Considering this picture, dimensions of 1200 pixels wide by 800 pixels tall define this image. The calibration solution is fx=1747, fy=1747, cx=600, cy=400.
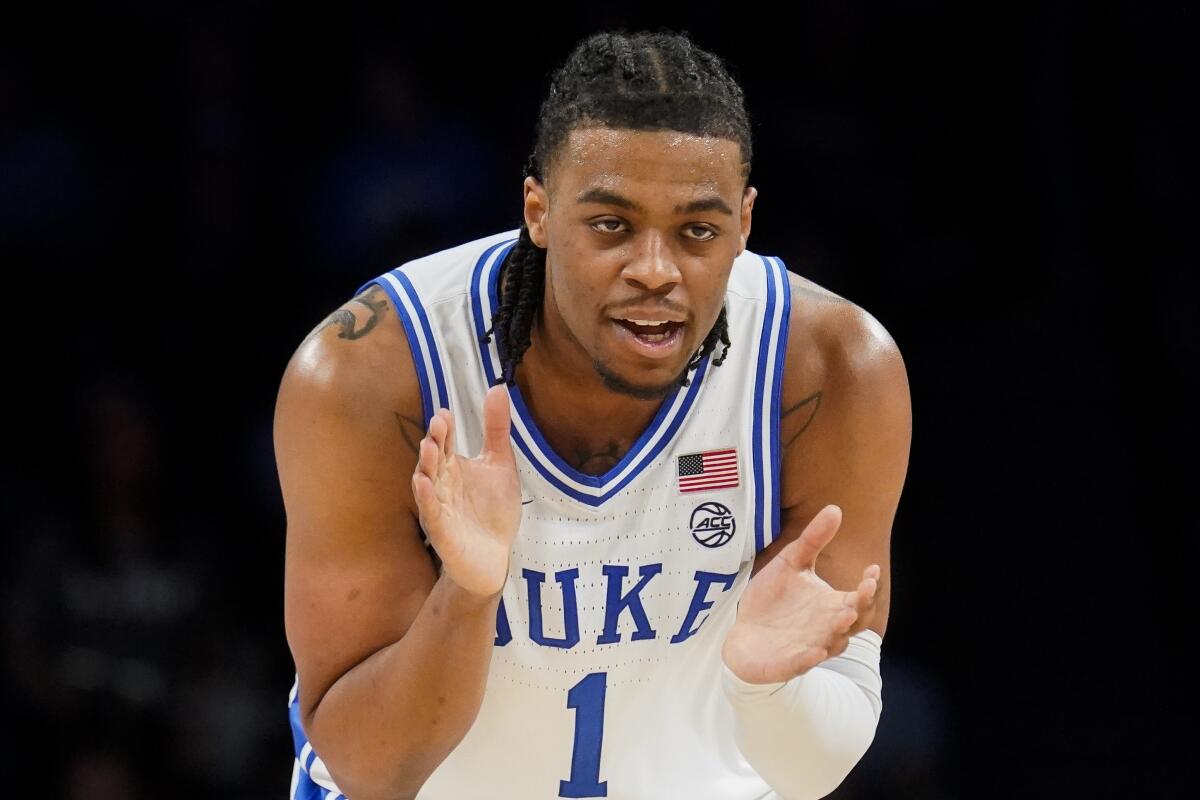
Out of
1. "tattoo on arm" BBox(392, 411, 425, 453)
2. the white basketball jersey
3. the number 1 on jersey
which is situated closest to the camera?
"tattoo on arm" BBox(392, 411, 425, 453)

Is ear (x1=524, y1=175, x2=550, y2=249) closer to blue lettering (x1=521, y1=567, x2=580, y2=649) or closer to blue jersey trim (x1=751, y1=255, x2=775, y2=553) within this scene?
blue jersey trim (x1=751, y1=255, x2=775, y2=553)

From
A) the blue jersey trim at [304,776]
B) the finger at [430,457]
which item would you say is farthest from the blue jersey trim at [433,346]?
the blue jersey trim at [304,776]

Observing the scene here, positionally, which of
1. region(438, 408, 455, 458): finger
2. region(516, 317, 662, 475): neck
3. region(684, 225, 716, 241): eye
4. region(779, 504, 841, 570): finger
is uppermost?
region(684, 225, 716, 241): eye

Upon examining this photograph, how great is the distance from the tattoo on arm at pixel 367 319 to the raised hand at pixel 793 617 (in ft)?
2.54

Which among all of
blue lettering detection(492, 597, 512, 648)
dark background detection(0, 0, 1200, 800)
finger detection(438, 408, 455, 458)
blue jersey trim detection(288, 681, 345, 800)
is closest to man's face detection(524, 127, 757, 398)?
finger detection(438, 408, 455, 458)

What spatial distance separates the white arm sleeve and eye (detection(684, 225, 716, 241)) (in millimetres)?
687

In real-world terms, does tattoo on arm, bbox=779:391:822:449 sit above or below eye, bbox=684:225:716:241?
below

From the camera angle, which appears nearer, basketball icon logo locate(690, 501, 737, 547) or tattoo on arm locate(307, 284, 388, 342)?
tattoo on arm locate(307, 284, 388, 342)

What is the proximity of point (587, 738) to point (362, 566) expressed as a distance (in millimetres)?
563

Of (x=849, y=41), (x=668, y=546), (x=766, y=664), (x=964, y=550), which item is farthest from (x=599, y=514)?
(x=849, y=41)

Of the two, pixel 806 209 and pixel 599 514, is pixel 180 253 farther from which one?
pixel 599 514

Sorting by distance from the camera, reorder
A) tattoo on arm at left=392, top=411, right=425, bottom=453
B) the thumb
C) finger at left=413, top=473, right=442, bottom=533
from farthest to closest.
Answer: tattoo on arm at left=392, top=411, right=425, bottom=453 → the thumb → finger at left=413, top=473, right=442, bottom=533

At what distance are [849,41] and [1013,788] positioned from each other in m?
2.16

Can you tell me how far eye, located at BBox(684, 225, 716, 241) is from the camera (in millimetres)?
2719
